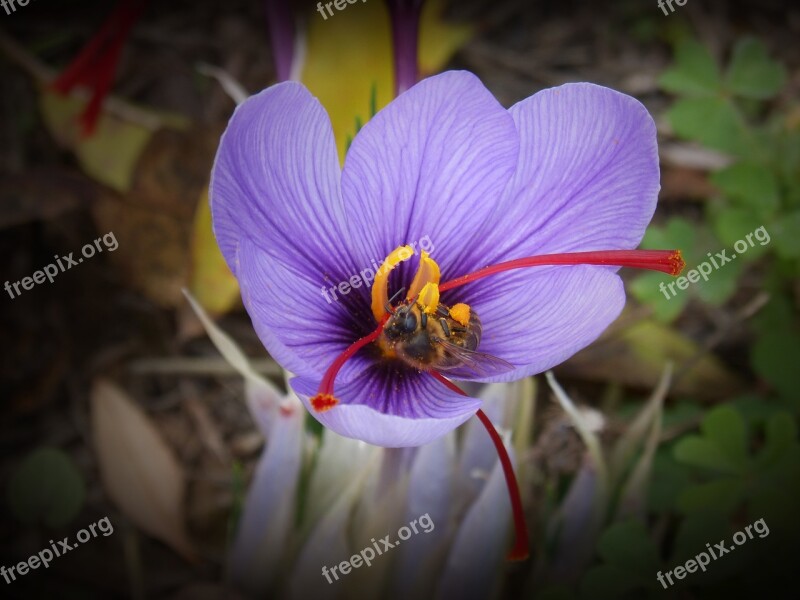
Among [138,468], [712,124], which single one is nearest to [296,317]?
[138,468]

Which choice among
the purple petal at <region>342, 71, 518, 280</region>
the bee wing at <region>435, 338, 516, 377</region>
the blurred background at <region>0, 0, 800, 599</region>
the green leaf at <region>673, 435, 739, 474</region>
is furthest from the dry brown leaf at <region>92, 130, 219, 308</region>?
the green leaf at <region>673, 435, 739, 474</region>

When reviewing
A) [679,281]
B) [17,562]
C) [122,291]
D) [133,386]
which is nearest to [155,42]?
[122,291]

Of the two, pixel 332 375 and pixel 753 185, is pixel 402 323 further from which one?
pixel 753 185

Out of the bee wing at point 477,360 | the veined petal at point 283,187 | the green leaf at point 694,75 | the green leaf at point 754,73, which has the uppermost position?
the veined petal at point 283,187

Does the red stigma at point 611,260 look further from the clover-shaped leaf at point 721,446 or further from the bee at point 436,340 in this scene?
the clover-shaped leaf at point 721,446

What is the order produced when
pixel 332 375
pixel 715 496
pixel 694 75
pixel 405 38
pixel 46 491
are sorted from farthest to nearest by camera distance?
pixel 694 75 → pixel 46 491 → pixel 715 496 → pixel 405 38 → pixel 332 375

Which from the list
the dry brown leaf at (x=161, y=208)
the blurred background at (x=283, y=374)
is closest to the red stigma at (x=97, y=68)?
the blurred background at (x=283, y=374)

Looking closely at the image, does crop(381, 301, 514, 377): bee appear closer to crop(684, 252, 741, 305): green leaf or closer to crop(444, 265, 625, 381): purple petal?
crop(444, 265, 625, 381): purple petal

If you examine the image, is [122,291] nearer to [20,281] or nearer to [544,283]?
[20,281]
